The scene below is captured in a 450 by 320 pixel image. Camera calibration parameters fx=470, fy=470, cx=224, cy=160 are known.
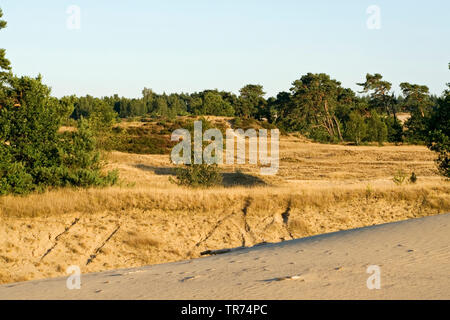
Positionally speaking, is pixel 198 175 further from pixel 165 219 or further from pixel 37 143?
pixel 37 143

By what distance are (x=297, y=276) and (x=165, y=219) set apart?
1342cm

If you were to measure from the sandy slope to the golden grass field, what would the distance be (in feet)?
22.6

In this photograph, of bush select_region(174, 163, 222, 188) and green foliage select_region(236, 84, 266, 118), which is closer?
bush select_region(174, 163, 222, 188)

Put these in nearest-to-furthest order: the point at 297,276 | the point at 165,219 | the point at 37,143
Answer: the point at 297,276 → the point at 165,219 → the point at 37,143

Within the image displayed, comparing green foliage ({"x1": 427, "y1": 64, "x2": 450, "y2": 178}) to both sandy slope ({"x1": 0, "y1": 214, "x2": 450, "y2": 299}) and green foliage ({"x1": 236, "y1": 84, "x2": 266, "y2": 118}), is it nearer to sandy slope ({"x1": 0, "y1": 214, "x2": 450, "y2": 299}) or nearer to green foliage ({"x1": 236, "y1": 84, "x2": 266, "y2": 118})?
sandy slope ({"x1": 0, "y1": 214, "x2": 450, "y2": 299})

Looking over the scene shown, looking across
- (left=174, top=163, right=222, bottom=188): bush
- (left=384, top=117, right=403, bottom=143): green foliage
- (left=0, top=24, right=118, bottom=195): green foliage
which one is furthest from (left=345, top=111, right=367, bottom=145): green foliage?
(left=0, top=24, right=118, bottom=195): green foliage

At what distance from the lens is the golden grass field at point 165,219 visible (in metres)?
17.0

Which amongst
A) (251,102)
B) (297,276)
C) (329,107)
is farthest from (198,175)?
(251,102)

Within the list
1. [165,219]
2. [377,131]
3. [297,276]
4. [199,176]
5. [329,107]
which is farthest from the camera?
[329,107]

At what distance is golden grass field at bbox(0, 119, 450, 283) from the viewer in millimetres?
16961

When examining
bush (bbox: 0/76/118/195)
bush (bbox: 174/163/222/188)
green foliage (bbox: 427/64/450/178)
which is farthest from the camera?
bush (bbox: 174/163/222/188)

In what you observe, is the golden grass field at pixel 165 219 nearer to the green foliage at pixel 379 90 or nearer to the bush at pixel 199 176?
the bush at pixel 199 176

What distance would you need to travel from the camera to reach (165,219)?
20.5 meters
